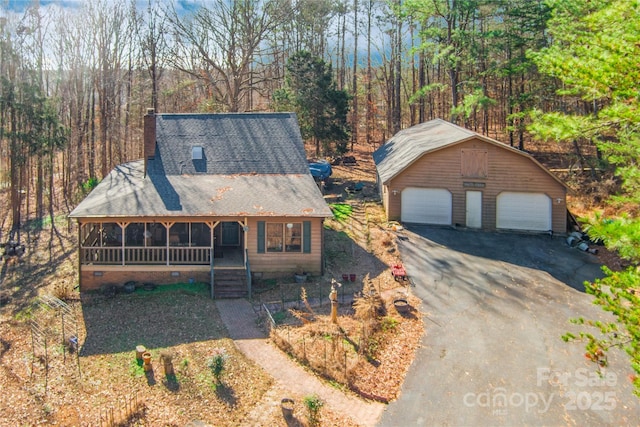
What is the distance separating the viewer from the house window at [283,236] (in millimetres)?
18906

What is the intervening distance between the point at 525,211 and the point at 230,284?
48.3 ft

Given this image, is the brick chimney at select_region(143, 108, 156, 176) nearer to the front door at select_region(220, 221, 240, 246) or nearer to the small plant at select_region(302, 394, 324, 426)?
the front door at select_region(220, 221, 240, 246)

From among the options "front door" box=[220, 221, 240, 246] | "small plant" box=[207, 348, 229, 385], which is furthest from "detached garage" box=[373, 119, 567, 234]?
"small plant" box=[207, 348, 229, 385]

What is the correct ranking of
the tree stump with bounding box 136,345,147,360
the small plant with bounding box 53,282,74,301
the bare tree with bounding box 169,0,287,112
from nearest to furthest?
the tree stump with bounding box 136,345,147,360
the small plant with bounding box 53,282,74,301
the bare tree with bounding box 169,0,287,112

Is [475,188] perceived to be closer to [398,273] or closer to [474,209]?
[474,209]

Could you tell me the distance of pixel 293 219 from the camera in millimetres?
18625

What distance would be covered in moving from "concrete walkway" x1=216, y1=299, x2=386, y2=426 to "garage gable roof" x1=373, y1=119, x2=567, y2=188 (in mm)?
11021

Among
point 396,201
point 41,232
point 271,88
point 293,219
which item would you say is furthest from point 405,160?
point 271,88

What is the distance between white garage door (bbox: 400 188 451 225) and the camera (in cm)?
2386

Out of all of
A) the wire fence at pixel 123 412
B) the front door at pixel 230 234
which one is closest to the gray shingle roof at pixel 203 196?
the front door at pixel 230 234

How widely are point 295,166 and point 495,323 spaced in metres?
11.1

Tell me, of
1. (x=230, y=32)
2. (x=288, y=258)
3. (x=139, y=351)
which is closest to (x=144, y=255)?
(x=288, y=258)

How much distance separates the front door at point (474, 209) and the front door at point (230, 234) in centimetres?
1136

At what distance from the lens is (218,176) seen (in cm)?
2114
